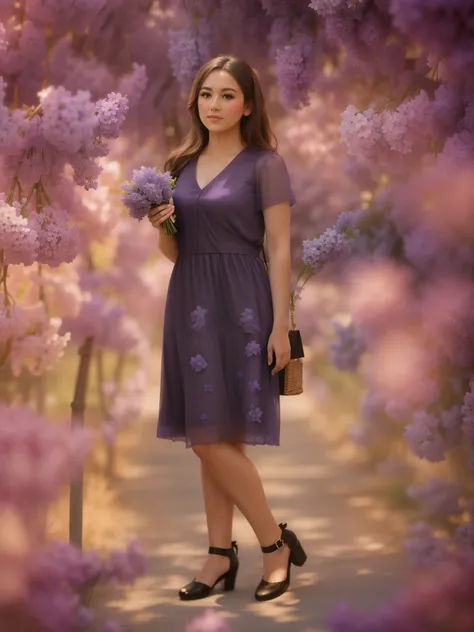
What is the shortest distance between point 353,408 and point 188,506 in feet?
11.2

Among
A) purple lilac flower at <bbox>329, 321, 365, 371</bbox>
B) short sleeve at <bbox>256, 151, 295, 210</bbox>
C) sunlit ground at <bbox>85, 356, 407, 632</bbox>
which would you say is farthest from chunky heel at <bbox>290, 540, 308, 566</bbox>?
purple lilac flower at <bbox>329, 321, 365, 371</bbox>

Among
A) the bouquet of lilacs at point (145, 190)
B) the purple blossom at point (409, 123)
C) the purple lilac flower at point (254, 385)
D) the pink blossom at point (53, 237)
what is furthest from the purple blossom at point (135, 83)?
the purple lilac flower at point (254, 385)

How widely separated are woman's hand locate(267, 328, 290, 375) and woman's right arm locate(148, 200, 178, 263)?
18.2 inches

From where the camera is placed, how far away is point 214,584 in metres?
3.74

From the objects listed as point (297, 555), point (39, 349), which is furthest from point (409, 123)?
point (39, 349)

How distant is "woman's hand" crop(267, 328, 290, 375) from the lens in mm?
3600

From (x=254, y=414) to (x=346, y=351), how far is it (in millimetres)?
2811

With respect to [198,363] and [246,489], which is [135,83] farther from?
[246,489]

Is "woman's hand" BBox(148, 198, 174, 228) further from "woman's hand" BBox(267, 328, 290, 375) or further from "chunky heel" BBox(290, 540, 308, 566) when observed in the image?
"chunky heel" BBox(290, 540, 308, 566)

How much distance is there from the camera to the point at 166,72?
5.46m

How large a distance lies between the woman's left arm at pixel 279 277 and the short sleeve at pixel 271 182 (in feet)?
0.08

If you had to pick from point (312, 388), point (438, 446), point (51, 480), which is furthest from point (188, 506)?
point (312, 388)

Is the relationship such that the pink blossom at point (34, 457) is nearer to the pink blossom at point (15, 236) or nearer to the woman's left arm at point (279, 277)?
the pink blossom at point (15, 236)

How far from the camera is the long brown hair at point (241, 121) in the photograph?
12.0ft
